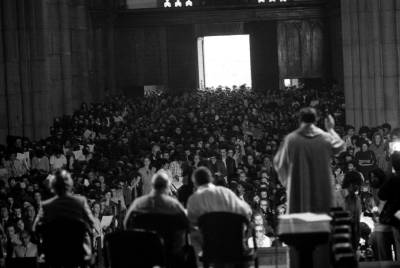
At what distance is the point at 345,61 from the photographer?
31875mm

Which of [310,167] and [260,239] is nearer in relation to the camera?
[310,167]

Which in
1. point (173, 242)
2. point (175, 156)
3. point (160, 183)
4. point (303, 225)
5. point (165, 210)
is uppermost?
point (160, 183)

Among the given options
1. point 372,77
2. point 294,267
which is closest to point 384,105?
point 372,77

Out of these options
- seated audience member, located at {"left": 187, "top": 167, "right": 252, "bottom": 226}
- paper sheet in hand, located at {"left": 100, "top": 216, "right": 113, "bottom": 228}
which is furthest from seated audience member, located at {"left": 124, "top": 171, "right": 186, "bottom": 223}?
paper sheet in hand, located at {"left": 100, "top": 216, "right": 113, "bottom": 228}

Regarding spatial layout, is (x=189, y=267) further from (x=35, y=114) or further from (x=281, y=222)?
(x=35, y=114)

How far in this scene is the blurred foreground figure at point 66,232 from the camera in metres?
11.1

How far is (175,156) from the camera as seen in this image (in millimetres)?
25062

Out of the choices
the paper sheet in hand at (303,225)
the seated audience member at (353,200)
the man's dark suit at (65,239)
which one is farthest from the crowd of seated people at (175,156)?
the paper sheet in hand at (303,225)

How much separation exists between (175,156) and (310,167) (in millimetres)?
13489

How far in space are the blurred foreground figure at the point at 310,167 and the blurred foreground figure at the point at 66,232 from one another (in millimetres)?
2407

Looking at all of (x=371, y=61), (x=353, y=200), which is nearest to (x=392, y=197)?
(x=353, y=200)

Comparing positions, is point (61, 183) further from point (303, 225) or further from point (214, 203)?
point (303, 225)

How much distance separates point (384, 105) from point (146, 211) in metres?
20.6

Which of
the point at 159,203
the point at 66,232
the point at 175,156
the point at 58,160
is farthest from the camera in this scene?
the point at 58,160
